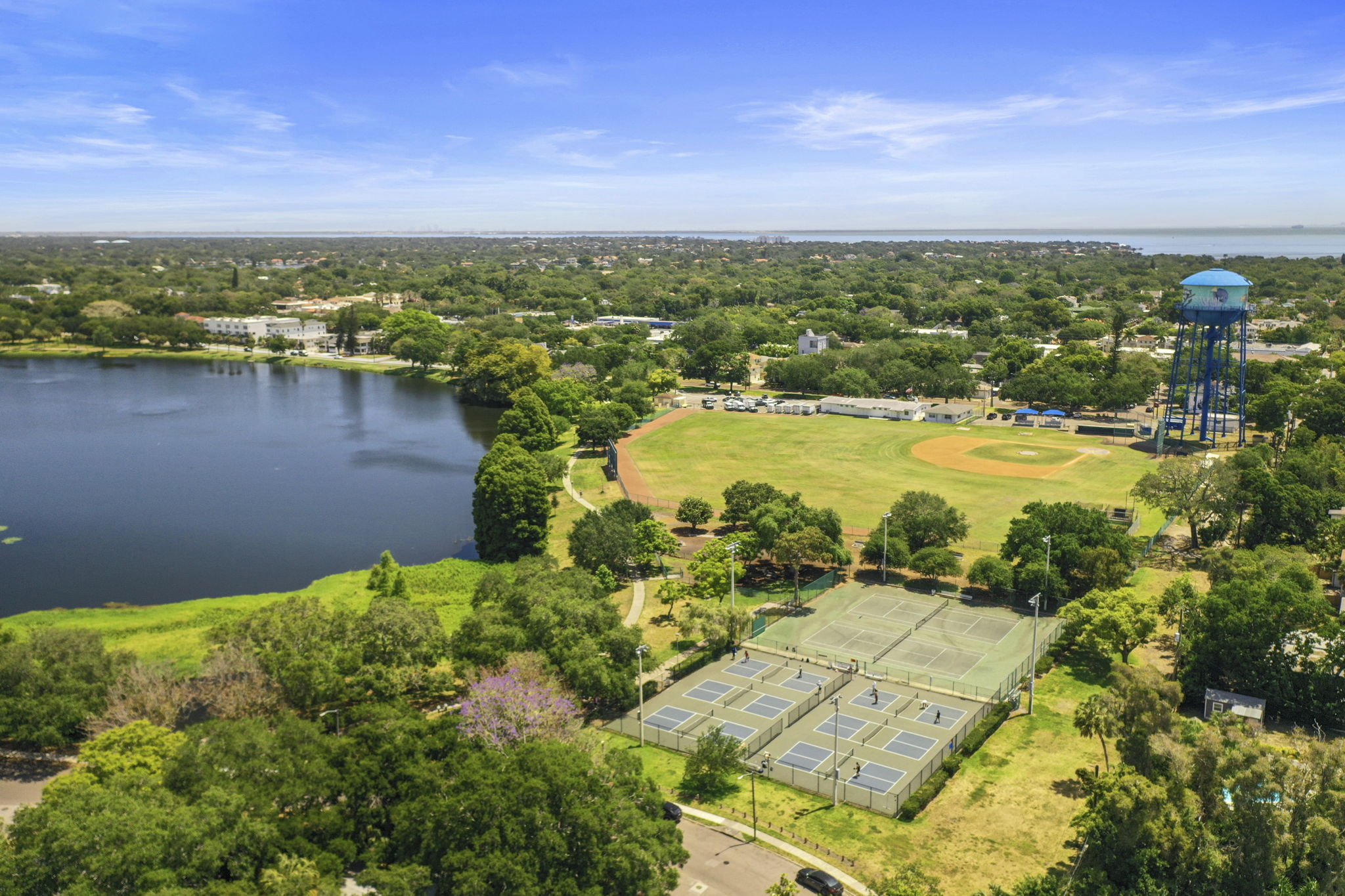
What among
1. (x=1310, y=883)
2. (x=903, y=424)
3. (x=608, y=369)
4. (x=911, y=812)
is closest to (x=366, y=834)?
(x=911, y=812)

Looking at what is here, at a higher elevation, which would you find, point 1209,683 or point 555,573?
point 555,573

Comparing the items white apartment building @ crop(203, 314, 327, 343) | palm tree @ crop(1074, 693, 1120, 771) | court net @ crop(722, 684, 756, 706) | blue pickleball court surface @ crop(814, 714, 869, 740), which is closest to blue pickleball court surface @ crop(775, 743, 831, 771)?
blue pickleball court surface @ crop(814, 714, 869, 740)

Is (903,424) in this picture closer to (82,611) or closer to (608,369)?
(608,369)

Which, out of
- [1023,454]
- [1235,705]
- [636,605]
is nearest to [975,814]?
[1235,705]

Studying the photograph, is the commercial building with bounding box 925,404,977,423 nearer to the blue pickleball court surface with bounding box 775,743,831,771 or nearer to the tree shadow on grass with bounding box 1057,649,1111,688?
the tree shadow on grass with bounding box 1057,649,1111,688

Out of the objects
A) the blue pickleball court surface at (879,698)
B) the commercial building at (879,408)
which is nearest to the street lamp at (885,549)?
the blue pickleball court surface at (879,698)

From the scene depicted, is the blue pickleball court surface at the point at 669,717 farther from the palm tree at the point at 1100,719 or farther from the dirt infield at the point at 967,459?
the dirt infield at the point at 967,459
